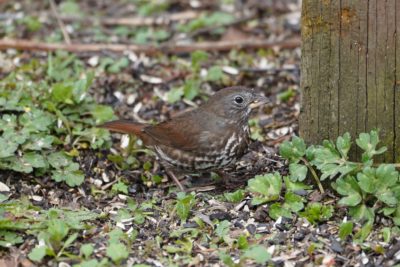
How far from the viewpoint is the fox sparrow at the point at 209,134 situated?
5895 mm

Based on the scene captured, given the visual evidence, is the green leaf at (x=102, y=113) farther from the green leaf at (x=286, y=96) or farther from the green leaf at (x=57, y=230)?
the green leaf at (x=57, y=230)

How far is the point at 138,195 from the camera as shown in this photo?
19.7ft

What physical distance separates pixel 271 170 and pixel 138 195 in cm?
97

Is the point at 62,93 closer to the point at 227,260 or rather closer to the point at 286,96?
the point at 286,96

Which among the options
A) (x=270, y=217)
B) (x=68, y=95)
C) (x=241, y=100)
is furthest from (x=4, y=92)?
(x=270, y=217)

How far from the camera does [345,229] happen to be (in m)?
4.84

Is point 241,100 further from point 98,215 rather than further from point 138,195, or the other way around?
point 98,215

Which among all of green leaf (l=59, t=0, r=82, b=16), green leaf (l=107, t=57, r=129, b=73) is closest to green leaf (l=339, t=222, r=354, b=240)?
green leaf (l=107, t=57, r=129, b=73)

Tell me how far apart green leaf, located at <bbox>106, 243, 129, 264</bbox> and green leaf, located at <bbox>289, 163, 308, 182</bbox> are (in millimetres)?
1215

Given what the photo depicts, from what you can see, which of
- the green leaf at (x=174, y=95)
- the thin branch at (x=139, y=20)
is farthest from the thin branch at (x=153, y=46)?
the green leaf at (x=174, y=95)

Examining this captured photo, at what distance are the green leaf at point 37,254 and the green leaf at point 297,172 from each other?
159cm

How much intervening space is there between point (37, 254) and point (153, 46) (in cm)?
378

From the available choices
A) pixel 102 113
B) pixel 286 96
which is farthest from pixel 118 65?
pixel 286 96

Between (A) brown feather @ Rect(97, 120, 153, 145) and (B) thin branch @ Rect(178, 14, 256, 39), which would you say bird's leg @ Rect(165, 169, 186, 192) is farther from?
(B) thin branch @ Rect(178, 14, 256, 39)
